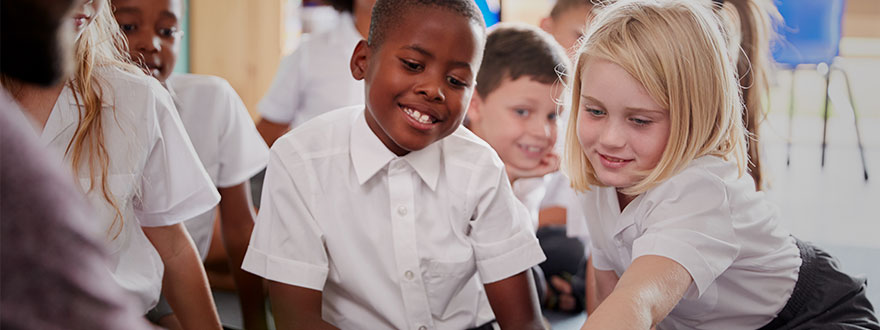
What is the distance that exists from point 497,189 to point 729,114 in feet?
1.01

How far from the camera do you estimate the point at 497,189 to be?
3.20 ft

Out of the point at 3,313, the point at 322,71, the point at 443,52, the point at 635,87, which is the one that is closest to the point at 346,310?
the point at 443,52

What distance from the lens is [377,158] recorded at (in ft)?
3.20

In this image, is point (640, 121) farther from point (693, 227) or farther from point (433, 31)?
point (433, 31)

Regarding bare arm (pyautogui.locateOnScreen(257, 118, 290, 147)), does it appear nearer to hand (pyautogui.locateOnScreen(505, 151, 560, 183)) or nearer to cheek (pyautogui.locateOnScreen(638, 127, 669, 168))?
hand (pyautogui.locateOnScreen(505, 151, 560, 183))

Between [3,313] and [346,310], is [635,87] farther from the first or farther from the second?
[3,313]

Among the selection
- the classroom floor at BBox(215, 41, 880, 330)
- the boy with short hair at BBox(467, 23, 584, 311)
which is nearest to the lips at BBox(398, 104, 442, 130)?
the boy with short hair at BBox(467, 23, 584, 311)

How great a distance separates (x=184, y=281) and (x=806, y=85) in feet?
16.5

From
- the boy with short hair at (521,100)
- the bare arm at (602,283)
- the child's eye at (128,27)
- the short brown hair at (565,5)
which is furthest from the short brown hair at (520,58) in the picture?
the child's eye at (128,27)

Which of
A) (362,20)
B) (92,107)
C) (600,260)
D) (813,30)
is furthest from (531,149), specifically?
(813,30)

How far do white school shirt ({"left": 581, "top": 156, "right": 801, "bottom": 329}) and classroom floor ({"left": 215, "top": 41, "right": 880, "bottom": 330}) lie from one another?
1.11 feet

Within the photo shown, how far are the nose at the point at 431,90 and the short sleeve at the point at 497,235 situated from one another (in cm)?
12

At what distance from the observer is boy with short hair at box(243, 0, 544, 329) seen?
0.94 metres

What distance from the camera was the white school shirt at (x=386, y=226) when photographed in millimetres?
958
